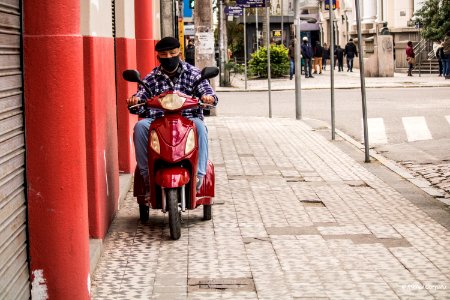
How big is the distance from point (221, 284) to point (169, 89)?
276 centimetres

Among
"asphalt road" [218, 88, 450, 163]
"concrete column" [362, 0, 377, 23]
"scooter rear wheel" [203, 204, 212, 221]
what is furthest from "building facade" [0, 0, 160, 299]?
"concrete column" [362, 0, 377, 23]

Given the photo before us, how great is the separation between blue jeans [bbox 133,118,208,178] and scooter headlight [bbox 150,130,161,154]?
0.26 metres

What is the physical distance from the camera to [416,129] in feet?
67.2

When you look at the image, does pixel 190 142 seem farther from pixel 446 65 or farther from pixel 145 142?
pixel 446 65

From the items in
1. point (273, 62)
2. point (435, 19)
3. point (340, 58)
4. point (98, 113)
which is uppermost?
point (435, 19)

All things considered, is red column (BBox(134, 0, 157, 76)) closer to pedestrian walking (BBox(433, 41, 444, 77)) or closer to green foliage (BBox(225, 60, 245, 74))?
green foliage (BBox(225, 60, 245, 74))

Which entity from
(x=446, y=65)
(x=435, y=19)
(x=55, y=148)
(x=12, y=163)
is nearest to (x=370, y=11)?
(x=435, y=19)

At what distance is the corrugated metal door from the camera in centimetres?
584

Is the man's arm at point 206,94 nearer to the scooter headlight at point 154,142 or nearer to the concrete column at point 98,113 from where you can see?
the scooter headlight at point 154,142

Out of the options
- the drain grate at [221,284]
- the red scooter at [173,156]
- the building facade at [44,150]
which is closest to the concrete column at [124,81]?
the red scooter at [173,156]

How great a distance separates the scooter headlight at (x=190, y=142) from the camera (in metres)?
9.16

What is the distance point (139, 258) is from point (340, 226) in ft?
6.95

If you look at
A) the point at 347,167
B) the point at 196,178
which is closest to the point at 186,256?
the point at 196,178

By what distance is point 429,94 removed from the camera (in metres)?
31.6
